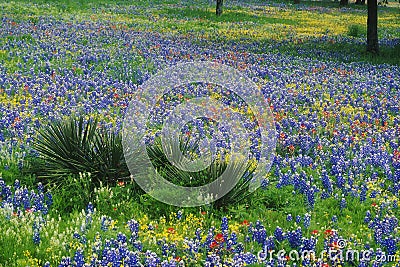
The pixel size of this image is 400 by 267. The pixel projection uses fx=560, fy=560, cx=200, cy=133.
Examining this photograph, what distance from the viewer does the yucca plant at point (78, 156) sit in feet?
24.7

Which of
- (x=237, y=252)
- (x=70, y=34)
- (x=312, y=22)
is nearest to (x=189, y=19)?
(x=312, y=22)

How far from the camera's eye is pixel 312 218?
693cm

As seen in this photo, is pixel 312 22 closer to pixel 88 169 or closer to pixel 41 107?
pixel 41 107

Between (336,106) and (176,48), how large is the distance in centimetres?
787

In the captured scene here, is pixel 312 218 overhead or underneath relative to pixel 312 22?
underneath
